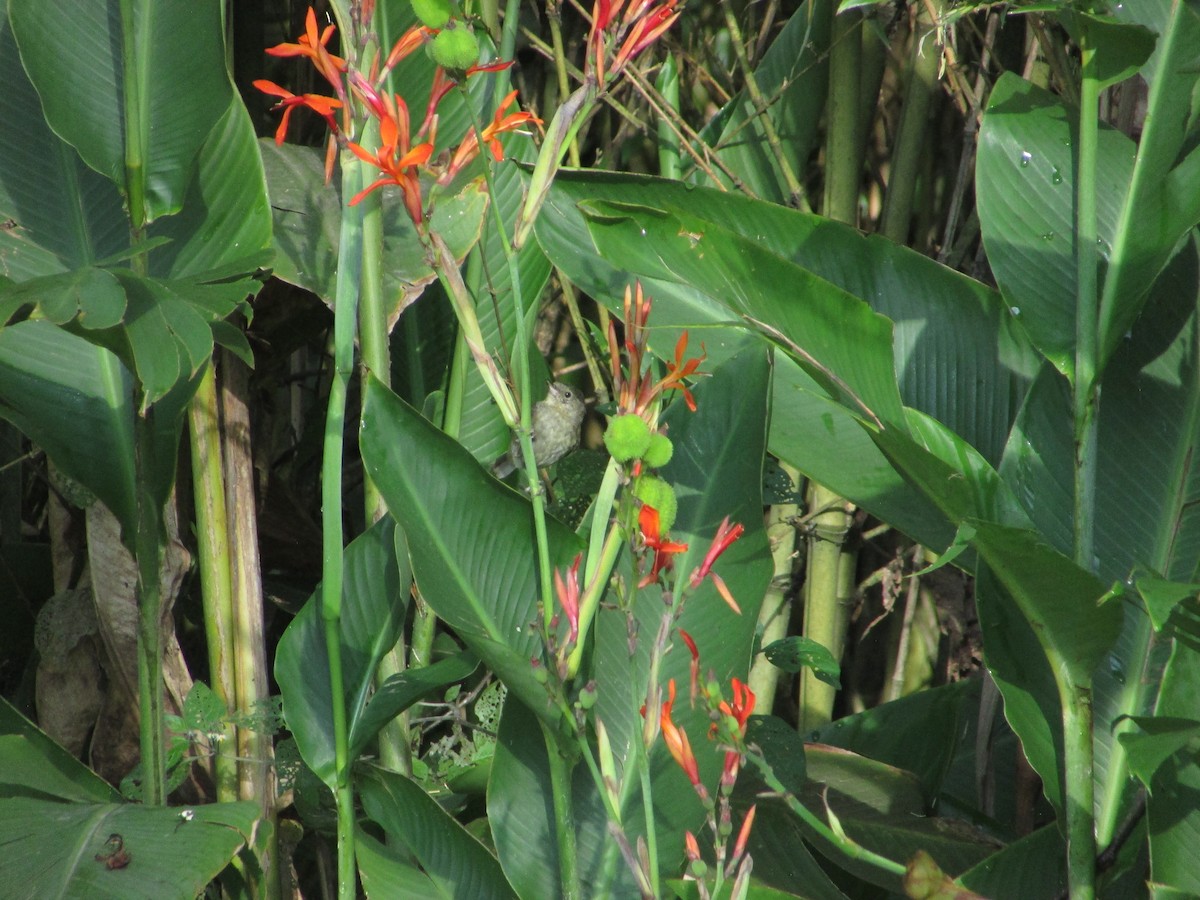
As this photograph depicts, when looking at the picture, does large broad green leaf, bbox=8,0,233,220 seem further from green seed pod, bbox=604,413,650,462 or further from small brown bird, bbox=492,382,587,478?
green seed pod, bbox=604,413,650,462

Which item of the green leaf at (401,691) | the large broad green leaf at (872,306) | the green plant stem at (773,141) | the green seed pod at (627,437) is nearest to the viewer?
the green seed pod at (627,437)

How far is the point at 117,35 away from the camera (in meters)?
1.02

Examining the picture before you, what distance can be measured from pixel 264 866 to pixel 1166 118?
107 centimetres

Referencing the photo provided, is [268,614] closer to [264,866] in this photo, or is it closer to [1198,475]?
[264,866]

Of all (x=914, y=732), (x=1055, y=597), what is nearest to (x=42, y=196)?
(x=1055, y=597)

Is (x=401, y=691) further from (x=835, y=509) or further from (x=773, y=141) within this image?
(x=773, y=141)

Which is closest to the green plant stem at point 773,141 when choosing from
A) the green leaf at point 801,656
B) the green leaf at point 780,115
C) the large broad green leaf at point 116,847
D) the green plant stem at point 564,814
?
the green leaf at point 780,115

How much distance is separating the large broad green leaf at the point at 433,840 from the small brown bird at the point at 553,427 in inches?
17.4

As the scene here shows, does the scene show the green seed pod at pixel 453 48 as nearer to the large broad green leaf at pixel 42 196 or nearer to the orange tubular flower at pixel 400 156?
the orange tubular flower at pixel 400 156

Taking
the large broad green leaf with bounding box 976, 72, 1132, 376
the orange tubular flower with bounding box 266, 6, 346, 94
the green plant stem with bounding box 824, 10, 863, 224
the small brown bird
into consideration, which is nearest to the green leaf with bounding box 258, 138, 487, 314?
the small brown bird

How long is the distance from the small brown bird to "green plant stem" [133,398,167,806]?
394 mm

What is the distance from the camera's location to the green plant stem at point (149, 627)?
3.27ft

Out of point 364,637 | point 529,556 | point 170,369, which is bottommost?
point 364,637

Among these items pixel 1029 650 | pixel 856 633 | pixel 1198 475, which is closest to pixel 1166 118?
pixel 1198 475
